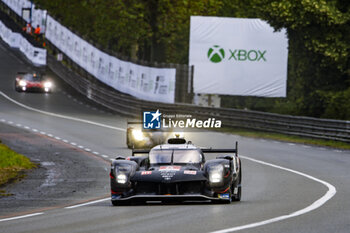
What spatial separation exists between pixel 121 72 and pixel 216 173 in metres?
40.3

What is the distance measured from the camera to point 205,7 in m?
66.6

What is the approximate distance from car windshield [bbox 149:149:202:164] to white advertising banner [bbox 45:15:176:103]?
3066cm

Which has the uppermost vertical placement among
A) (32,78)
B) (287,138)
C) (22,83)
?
(32,78)

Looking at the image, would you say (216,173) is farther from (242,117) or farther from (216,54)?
(216,54)

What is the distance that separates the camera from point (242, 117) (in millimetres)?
42844

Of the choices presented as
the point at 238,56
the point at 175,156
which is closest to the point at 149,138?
the point at 175,156

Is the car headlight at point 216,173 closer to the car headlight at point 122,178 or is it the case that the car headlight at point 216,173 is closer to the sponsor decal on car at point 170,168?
the sponsor decal on car at point 170,168

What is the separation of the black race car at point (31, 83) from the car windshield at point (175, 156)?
144 feet

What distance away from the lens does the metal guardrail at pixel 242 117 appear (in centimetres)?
3688

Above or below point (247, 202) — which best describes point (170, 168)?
above

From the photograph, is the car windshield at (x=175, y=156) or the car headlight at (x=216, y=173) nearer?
the car headlight at (x=216, y=173)

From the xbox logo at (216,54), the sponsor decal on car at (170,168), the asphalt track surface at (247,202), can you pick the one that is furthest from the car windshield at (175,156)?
the xbox logo at (216,54)

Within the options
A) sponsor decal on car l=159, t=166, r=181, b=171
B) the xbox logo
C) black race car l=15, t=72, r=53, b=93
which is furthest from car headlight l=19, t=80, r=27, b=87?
sponsor decal on car l=159, t=166, r=181, b=171

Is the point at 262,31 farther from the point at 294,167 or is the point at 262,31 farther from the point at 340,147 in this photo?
the point at 294,167
